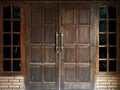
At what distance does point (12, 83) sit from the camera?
8586mm

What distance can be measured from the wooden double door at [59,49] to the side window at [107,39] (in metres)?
0.24

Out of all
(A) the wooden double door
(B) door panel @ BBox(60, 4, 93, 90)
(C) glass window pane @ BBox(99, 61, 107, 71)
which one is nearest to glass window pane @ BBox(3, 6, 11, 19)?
(A) the wooden double door

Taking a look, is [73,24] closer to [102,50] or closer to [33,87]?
[102,50]

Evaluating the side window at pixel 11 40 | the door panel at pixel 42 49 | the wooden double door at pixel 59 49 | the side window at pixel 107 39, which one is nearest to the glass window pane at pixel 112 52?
the side window at pixel 107 39

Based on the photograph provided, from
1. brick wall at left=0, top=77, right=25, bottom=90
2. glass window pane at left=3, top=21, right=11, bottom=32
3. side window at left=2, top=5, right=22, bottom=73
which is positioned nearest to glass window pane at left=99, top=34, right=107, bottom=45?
side window at left=2, top=5, right=22, bottom=73

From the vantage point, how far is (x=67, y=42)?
8602mm

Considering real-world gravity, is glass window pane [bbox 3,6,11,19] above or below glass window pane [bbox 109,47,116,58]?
above

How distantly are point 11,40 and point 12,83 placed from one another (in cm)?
98

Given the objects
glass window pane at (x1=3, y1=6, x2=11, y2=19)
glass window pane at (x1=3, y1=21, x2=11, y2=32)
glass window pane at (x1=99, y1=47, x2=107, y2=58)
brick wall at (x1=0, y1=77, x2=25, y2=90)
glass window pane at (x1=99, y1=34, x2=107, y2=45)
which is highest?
glass window pane at (x1=3, y1=6, x2=11, y2=19)

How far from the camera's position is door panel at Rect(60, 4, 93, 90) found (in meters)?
8.59

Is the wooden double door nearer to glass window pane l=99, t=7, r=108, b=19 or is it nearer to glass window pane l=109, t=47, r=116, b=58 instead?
glass window pane l=99, t=7, r=108, b=19

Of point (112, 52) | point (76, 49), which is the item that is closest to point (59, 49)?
point (76, 49)

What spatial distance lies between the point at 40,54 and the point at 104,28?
1.59m

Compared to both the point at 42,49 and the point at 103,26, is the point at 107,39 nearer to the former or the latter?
the point at 103,26
